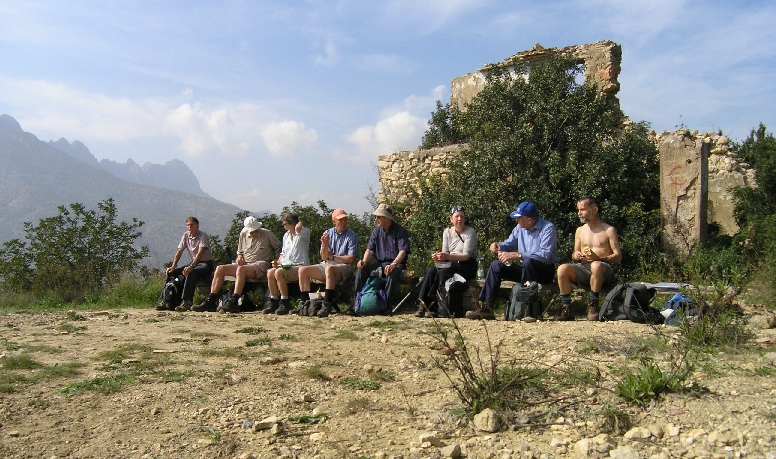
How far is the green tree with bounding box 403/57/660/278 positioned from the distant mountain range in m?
65.3

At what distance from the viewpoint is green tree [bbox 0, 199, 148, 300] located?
34.5 feet

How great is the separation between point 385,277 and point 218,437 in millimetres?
4122

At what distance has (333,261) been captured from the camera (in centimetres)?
736

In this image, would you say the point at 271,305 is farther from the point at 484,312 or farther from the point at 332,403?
the point at 332,403

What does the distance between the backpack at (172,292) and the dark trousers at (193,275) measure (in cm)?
9

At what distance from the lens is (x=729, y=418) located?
2678 millimetres

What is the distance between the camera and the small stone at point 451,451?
2.60m

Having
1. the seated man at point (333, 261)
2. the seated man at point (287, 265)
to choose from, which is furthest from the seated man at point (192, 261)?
the seated man at point (333, 261)

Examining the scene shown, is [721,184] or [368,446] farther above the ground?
[721,184]

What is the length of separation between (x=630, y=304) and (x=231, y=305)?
184 inches

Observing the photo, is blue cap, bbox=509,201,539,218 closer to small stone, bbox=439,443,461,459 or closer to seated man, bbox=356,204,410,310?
seated man, bbox=356,204,410,310

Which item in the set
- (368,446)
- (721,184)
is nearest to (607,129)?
(721,184)

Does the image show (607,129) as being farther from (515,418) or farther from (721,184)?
(515,418)

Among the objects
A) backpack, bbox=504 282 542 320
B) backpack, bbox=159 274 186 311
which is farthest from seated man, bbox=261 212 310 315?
backpack, bbox=504 282 542 320
